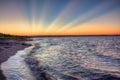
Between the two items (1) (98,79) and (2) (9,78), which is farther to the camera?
(1) (98,79)

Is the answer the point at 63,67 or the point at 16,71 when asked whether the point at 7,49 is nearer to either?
the point at 63,67

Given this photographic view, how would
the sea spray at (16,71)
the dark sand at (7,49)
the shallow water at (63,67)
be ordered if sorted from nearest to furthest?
the sea spray at (16,71)
the shallow water at (63,67)
the dark sand at (7,49)

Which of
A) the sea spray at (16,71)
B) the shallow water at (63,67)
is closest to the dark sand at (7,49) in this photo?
the sea spray at (16,71)

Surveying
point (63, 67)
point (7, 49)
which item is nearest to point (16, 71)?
point (63, 67)

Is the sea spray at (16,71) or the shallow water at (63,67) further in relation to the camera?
the shallow water at (63,67)

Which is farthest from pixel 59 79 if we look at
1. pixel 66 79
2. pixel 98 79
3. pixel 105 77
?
pixel 105 77

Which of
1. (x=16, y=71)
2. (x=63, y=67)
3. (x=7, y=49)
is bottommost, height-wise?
(x=63, y=67)

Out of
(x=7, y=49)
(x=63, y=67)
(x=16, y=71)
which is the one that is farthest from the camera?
(x=7, y=49)

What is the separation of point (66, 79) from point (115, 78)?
3471 mm

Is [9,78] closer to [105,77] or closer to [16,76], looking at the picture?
[16,76]

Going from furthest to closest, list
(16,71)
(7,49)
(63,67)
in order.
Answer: (7,49) < (63,67) < (16,71)

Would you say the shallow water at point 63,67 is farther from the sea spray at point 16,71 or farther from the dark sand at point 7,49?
the dark sand at point 7,49

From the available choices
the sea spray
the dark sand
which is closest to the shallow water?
the sea spray

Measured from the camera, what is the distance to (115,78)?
10.9 metres
